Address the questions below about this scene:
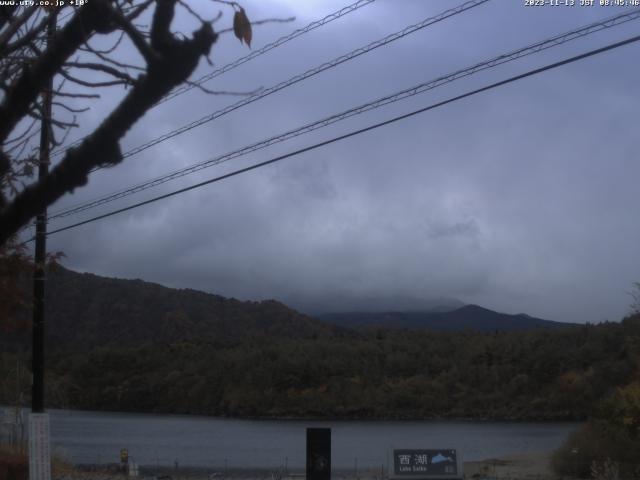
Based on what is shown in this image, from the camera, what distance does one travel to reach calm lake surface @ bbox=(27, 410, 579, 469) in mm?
38531

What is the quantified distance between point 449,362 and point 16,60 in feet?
215

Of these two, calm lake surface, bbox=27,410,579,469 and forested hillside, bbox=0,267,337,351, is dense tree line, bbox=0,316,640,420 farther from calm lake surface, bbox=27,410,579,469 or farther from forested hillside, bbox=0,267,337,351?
calm lake surface, bbox=27,410,579,469

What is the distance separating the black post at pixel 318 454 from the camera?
50.4 feet

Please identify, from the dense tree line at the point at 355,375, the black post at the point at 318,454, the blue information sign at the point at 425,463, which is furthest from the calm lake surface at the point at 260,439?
the black post at the point at 318,454

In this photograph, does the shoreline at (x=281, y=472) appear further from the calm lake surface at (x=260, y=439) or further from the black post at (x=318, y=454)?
the black post at (x=318, y=454)

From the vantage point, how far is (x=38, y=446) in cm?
1664

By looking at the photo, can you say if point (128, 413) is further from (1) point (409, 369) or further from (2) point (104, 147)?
(2) point (104, 147)

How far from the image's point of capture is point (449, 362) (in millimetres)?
70688

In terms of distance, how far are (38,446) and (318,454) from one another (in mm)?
5142

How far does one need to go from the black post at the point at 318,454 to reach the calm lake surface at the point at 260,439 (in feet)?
54.0

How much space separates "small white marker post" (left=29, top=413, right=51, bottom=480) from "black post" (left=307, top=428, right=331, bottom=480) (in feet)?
15.9

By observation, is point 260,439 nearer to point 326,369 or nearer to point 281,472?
point 281,472

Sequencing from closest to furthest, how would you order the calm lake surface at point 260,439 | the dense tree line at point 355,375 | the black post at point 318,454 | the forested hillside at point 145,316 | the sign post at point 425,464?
the black post at point 318,454 → the sign post at point 425,464 → the calm lake surface at point 260,439 → the dense tree line at point 355,375 → the forested hillside at point 145,316

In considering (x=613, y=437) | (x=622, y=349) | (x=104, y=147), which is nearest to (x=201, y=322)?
(x=622, y=349)
